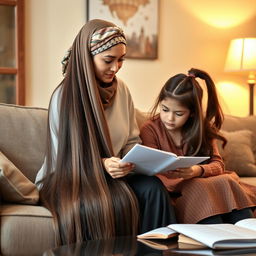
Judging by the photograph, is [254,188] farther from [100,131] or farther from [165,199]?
[100,131]

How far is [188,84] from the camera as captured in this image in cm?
205

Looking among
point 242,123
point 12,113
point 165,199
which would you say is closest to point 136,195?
point 165,199

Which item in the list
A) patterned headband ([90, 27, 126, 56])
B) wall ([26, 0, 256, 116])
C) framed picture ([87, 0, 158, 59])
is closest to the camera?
patterned headband ([90, 27, 126, 56])

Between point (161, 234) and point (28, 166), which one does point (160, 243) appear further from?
point (28, 166)

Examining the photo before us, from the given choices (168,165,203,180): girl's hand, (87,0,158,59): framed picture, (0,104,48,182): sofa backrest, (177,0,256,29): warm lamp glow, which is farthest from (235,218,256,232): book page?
(177,0,256,29): warm lamp glow

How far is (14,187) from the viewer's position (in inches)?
67.7

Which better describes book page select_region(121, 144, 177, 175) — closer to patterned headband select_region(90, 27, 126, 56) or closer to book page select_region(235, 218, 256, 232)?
book page select_region(235, 218, 256, 232)

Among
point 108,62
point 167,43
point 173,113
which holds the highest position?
point 167,43

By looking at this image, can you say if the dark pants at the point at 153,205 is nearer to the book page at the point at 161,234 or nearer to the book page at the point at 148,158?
the book page at the point at 148,158

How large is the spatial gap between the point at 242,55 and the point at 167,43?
1.62 feet

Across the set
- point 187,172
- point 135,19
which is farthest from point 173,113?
point 135,19

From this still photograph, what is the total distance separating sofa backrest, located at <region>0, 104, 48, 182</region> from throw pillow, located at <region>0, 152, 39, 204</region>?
27 centimetres

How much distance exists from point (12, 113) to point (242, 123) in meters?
1.37

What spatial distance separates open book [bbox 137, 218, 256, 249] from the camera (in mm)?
1181
